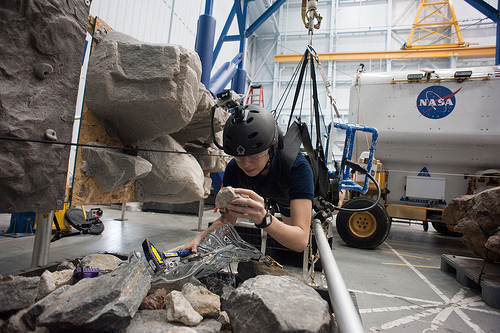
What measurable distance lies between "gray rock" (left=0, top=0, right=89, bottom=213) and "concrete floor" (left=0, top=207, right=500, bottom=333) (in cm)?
85

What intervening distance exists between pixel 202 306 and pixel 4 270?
222cm

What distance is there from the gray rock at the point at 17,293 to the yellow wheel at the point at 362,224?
4.13 metres

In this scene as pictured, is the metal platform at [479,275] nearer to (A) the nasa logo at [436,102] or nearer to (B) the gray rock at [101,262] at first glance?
(A) the nasa logo at [436,102]

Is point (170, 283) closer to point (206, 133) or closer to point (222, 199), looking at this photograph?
point (222, 199)

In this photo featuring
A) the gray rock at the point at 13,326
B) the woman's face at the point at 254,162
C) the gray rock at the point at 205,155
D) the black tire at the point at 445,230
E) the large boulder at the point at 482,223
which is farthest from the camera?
the black tire at the point at 445,230

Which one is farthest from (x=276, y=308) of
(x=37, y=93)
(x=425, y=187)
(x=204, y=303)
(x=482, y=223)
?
(x=425, y=187)

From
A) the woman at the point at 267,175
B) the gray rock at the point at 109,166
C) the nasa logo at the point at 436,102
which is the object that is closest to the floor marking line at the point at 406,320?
the woman at the point at 267,175

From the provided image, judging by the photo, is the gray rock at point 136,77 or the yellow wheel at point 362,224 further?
the yellow wheel at point 362,224

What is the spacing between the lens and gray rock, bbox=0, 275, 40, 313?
0.97 metres

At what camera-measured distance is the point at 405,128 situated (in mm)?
4637

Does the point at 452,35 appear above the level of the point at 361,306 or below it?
above

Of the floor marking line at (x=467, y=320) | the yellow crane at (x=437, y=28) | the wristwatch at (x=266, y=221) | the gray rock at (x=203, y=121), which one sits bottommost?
the floor marking line at (x=467, y=320)

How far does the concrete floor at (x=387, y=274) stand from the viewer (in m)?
2.08

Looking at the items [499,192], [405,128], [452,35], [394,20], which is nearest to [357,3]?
[394,20]
